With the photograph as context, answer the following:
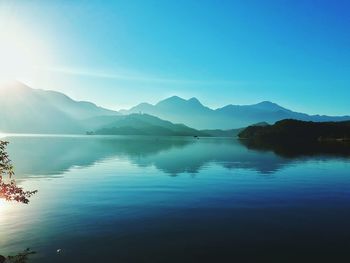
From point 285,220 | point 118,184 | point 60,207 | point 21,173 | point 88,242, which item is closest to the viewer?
point 88,242

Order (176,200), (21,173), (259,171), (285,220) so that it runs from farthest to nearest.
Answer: (259,171) < (21,173) < (176,200) < (285,220)

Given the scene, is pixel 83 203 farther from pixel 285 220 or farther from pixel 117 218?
pixel 285 220

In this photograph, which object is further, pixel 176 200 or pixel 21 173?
pixel 21 173

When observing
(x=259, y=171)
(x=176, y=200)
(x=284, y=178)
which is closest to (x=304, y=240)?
(x=176, y=200)

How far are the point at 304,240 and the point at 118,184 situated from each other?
41422mm

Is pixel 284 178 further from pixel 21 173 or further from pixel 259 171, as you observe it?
pixel 21 173

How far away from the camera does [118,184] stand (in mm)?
69125

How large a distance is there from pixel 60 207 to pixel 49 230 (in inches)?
447

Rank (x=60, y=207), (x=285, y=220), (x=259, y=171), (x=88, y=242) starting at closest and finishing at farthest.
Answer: (x=88, y=242) < (x=285, y=220) < (x=60, y=207) < (x=259, y=171)

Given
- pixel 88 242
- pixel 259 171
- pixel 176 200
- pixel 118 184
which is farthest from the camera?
pixel 259 171

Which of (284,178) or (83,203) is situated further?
(284,178)

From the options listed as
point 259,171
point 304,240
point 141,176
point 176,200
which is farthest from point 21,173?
point 304,240

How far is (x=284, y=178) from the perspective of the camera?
258 ft

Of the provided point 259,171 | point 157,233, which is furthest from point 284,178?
point 157,233
